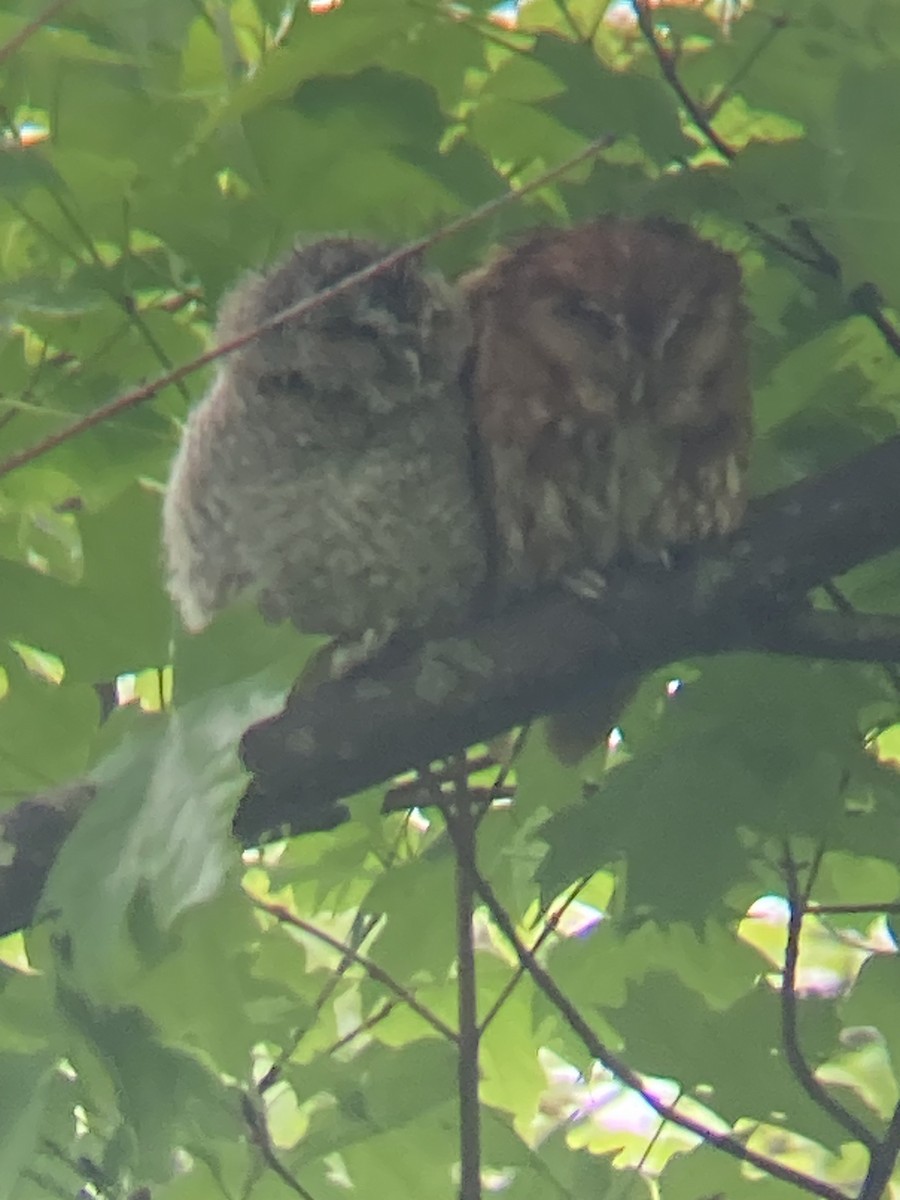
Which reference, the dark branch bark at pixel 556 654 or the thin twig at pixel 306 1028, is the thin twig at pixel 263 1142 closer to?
the thin twig at pixel 306 1028

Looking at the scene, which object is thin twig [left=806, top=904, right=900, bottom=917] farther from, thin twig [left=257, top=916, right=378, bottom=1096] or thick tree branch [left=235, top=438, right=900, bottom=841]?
thin twig [left=257, top=916, right=378, bottom=1096]

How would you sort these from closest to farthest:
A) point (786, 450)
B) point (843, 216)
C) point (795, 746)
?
point (843, 216), point (795, 746), point (786, 450)

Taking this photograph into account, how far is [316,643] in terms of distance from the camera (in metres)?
0.81

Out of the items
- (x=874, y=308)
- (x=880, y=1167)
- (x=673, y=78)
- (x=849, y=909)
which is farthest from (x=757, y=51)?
(x=880, y=1167)

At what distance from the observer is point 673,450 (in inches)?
44.9

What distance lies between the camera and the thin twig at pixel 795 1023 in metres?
1.04

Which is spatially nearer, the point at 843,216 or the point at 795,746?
the point at 843,216

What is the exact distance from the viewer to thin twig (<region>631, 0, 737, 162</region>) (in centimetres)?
90

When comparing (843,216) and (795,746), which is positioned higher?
(843,216)

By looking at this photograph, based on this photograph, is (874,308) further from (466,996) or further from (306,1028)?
(306,1028)

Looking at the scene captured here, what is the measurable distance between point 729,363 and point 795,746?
0.91ft

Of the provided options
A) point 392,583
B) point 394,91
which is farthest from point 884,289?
point 392,583

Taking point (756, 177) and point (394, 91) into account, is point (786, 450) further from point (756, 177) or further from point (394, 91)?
point (394, 91)

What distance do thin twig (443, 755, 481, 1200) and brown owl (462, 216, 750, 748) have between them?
0.62ft
